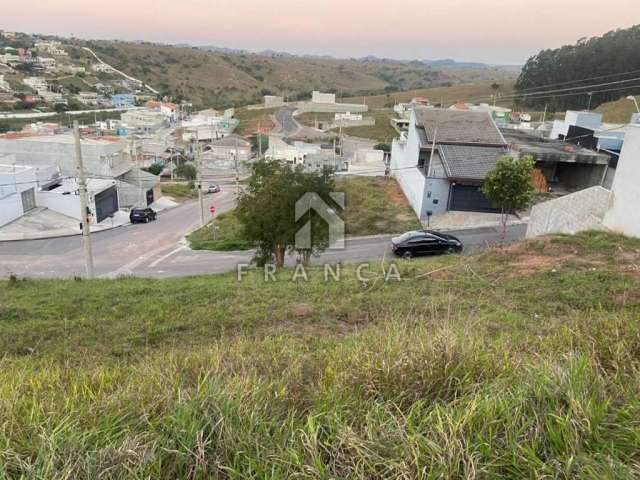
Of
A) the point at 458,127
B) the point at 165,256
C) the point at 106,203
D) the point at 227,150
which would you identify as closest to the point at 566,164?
the point at 458,127

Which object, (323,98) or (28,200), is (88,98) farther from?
(28,200)

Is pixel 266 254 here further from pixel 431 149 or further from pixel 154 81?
pixel 154 81

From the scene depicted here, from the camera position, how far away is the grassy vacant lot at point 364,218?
2206cm

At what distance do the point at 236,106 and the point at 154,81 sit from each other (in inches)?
1373

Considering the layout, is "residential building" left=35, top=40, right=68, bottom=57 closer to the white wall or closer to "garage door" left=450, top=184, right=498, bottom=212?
"garage door" left=450, top=184, right=498, bottom=212

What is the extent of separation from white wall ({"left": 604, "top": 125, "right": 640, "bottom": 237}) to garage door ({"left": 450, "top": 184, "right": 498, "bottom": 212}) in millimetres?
9637

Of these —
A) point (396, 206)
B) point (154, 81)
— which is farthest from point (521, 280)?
point (154, 81)

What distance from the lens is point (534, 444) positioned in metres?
2.23

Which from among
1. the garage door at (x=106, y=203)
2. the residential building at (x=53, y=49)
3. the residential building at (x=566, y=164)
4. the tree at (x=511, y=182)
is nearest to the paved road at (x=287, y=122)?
the garage door at (x=106, y=203)

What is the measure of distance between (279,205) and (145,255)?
1259cm

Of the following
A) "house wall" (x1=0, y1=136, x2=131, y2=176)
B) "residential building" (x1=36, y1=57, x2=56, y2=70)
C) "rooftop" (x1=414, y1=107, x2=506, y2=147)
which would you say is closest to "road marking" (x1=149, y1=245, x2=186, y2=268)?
"house wall" (x1=0, y1=136, x2=131, y2=176)

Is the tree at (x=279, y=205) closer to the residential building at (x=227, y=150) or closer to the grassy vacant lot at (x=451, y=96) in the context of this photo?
the residential building at (x=227, y=150)

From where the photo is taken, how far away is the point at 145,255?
73.3 feet

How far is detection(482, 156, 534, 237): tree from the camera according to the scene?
57.4ft
